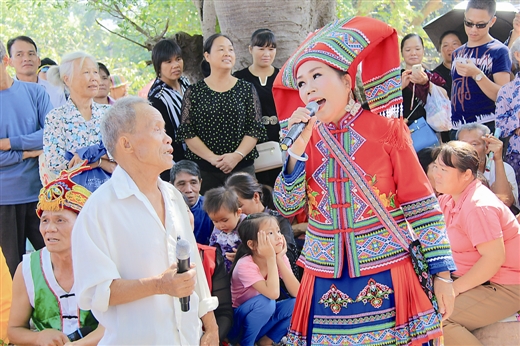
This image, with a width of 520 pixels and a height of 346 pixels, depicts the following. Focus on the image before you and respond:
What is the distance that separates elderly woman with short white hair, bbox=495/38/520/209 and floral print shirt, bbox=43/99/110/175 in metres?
3.48

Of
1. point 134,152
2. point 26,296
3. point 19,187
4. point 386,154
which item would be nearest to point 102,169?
point 19,187

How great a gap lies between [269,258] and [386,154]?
1459mm

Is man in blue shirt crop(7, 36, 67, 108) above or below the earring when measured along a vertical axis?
above

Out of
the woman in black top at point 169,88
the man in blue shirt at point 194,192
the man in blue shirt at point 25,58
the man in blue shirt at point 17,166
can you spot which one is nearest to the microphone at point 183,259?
the man in blue shirt at point 194,192

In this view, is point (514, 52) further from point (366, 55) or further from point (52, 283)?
point (52, 283)

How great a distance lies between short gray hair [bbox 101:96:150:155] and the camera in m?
2.81

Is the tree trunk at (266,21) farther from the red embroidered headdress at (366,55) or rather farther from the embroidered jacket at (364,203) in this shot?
the embroidered jacket at (364,203)

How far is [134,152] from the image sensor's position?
110 inches

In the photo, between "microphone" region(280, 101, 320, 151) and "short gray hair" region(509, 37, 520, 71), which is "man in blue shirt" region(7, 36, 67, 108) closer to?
"microphone" region(280, 101, 320, 151)

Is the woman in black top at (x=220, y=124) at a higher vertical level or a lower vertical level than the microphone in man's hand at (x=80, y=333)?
higher

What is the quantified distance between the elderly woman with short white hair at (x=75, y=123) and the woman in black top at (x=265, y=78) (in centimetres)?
159

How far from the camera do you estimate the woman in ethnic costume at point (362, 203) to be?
2918 millimetres

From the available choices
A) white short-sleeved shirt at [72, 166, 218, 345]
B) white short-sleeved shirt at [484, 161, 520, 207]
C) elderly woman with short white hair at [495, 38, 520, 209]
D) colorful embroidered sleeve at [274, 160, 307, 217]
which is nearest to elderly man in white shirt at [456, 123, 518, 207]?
white short-sleeved shirt at [484, 161, 520, 207]

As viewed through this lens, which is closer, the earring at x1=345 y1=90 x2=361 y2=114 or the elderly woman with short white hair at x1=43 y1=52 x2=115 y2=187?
the earring at x1=345 y1=90 x2=361 y2=114
